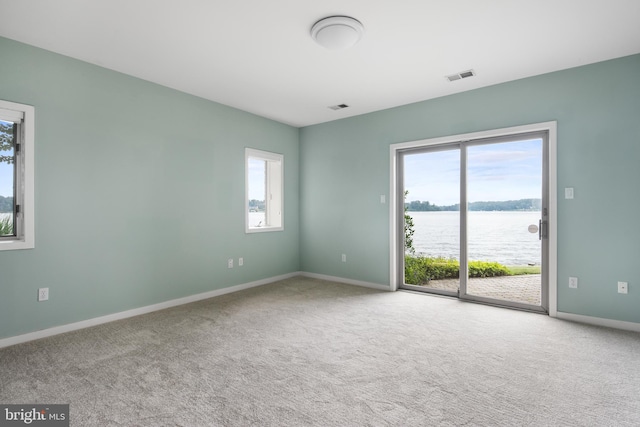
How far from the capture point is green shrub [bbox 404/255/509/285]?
4184 mm

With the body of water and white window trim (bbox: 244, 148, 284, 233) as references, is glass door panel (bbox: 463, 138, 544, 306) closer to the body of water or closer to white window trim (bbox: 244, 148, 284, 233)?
the body of water

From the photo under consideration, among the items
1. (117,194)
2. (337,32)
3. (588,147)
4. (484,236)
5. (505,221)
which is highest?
(337,32)

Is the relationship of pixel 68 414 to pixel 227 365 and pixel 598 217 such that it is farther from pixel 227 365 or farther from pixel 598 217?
pixel 598 217

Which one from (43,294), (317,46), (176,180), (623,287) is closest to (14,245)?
(43,294)

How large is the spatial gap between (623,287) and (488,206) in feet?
4.99

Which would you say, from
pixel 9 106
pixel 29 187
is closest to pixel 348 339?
pixel 29 187

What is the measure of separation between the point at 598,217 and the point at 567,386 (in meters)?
2.02

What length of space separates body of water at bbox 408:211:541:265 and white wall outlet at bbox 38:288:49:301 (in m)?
4.40

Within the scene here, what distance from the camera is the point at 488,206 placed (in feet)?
13.5

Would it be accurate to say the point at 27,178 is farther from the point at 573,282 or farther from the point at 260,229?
the point at 573,282

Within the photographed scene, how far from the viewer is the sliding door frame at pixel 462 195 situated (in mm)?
3547

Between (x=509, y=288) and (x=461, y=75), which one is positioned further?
(x=509, y=288)

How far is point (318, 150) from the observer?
5.62 m

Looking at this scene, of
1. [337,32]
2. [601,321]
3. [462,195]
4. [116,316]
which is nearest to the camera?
[337,32]
